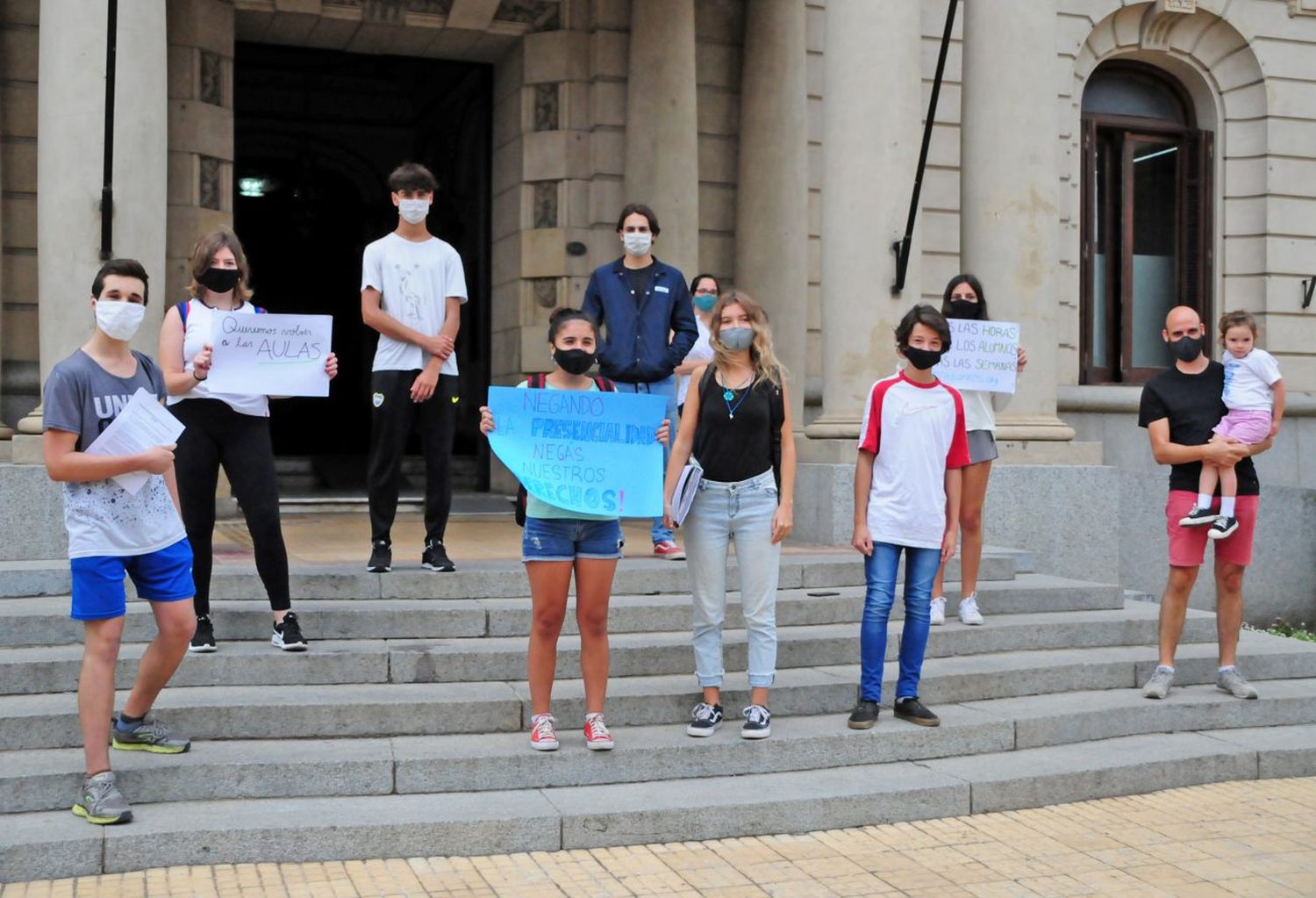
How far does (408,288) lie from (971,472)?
355 centimetres

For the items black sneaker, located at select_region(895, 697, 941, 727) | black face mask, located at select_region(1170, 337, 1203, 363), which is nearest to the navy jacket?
black sneaker, located at select_region(895, 697, 941, 727)

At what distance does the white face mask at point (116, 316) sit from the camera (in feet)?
18.9

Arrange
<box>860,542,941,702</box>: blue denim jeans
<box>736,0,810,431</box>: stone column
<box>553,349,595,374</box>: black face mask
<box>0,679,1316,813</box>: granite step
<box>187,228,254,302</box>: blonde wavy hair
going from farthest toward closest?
<box>736,0,810,431</box>: stone column → <box>860,542,941,702</box>: blue denim jeans → <box>187,228,254,302</box>: blonde wavy hair → <box>553,349,595,374</box>: black face mask → <box>0,679,1316,813</box>: granite step

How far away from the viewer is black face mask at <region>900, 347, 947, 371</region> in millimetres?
7246

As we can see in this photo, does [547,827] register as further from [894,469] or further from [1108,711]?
[1108,711]

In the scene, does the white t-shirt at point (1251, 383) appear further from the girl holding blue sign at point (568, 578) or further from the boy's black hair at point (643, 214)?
the girl holding blue sign at point (568, 578)

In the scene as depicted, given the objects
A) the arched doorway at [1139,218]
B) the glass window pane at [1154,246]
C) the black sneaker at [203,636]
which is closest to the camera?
the black sneaker at [203,636]

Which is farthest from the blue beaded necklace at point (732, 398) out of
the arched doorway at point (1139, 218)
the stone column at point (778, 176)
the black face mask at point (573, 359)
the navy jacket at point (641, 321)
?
the arched doorway at point (1139, 218)

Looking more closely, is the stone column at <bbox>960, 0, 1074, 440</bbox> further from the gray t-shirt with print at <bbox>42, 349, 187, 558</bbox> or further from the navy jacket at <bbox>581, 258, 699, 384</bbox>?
the gray t-shirt with print at <bbox>42, 349, 187, 558</bbox>

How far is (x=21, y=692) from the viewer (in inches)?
267

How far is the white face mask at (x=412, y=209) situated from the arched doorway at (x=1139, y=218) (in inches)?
Answer: 404

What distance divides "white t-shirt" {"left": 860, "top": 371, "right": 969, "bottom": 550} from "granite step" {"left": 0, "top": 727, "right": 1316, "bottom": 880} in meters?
1.14

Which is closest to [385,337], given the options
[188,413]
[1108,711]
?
[188,413]

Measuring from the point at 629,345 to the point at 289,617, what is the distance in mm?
2789
